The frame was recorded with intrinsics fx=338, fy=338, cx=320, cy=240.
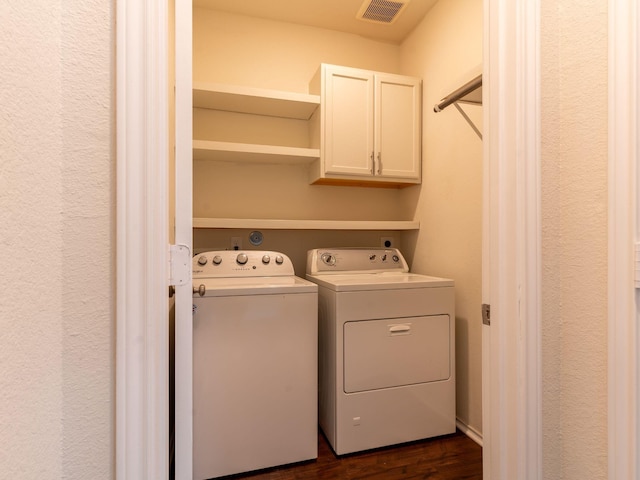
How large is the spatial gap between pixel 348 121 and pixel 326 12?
78cm

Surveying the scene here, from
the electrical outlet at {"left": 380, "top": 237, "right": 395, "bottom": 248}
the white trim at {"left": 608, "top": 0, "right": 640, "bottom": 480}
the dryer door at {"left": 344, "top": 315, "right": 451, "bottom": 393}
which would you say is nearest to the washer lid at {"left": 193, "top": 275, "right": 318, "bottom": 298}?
the dryer door at {"left": 344, "top": 315, "right": 451, "bottom": 393}

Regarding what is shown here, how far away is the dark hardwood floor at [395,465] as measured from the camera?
1.56 m

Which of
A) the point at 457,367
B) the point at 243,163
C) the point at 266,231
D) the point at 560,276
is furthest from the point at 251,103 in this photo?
the point at 457,367

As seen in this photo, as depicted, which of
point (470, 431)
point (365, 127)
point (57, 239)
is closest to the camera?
point (57, 239)

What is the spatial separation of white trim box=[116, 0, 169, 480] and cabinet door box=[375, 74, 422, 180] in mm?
1769

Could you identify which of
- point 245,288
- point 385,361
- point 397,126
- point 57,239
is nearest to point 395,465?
point 385,361

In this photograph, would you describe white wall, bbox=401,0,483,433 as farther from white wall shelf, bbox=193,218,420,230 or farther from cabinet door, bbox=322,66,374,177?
cabinet door, bbox=322,66,374,177

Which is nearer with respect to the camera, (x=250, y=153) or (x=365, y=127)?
(x=250, y=153)

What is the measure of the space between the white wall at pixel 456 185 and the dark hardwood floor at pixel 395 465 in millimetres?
219

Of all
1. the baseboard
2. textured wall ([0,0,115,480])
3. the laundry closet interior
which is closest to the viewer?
textured wall ([0,0,115,480])

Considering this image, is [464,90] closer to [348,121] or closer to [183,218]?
[348,121]

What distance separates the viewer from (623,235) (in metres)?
0.73

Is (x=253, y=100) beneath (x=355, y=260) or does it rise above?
above

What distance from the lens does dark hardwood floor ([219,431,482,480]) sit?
61.5 inches
